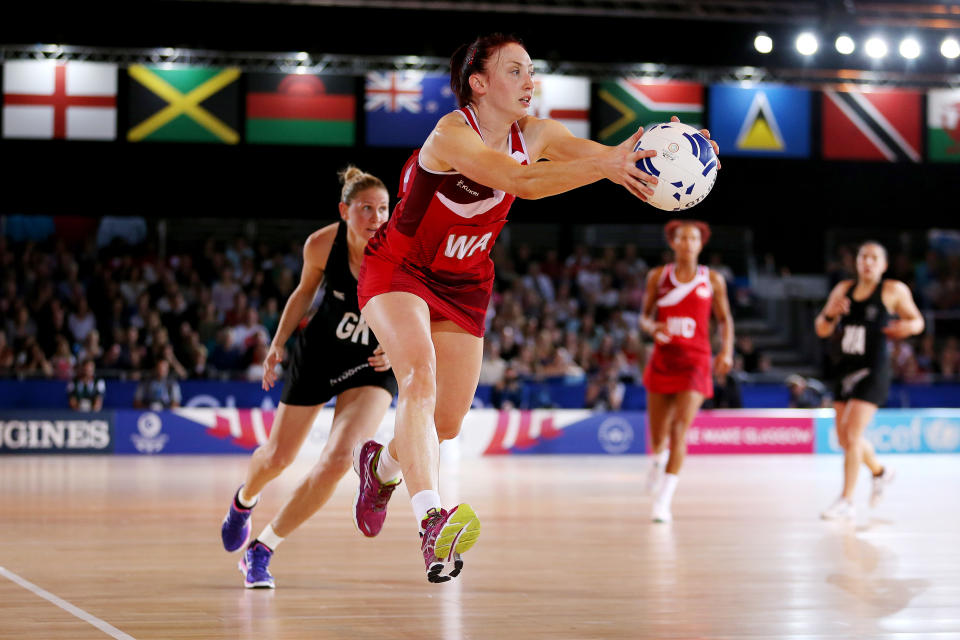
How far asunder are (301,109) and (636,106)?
5.36m

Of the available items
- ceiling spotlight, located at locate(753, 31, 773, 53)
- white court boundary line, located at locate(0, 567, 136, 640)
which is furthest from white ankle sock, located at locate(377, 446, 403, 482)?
ceiling spotlight, located at locate(753, 31, 773, 53)

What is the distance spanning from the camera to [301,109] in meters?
18.1

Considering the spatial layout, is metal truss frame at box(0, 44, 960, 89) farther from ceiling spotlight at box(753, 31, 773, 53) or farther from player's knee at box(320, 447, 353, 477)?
player's knee at box(320, 447, 353, 477)

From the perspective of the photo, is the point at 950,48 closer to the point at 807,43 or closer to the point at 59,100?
the point at 807,43

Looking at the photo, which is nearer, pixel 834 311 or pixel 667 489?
pixel 667 489

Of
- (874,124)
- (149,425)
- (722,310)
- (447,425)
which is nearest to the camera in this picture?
(447,425)

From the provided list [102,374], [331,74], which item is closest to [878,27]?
[331,74]

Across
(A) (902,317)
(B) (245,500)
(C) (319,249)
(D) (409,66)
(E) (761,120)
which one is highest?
(D) (409,66)

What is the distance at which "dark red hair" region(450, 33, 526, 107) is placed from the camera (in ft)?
15.1

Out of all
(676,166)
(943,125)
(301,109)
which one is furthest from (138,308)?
(676,166)

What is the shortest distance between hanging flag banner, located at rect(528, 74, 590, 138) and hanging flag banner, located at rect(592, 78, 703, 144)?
0.58ft

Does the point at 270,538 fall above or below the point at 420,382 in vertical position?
below

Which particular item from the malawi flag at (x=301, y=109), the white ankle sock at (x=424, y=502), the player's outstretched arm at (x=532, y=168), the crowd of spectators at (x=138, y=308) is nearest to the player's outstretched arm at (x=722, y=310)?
the player's outstretched arm at (x=532, y=168)

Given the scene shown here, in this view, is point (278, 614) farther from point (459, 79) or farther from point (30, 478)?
point (30, 478)
